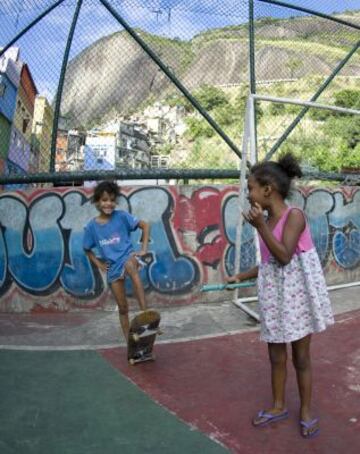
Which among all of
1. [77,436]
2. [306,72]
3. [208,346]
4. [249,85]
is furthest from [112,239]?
[306,72]

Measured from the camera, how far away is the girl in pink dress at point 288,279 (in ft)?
8.95

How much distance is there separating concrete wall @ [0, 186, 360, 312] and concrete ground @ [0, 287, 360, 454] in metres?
0.67

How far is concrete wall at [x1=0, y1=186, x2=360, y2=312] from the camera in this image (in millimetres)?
5832

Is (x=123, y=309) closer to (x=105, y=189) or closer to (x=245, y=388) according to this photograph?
(x=105, y=189)

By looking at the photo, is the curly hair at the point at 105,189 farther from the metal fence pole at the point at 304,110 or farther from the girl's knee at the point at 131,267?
the metal fence pole at the point at 304,110

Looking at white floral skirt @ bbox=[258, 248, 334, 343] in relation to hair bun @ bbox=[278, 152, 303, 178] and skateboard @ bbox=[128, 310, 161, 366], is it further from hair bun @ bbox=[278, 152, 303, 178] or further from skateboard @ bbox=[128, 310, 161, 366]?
skateboard @ bbox=[128, 310, 161, 366]

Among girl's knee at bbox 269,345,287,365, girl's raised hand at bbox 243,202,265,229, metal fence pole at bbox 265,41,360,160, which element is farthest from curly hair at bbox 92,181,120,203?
metal fence pole at bbox 265,41,360,160

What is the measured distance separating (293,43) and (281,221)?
584cm

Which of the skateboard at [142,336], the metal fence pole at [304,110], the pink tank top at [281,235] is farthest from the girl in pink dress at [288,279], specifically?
the metal fence pole at [304,110]

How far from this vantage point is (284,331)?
2754mm

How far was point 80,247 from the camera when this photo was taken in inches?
229

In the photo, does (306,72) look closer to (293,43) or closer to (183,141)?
(293,43)

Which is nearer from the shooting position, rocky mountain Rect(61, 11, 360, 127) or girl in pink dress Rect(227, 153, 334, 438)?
girl in pink dress Rect(227, 153, 334, 438)

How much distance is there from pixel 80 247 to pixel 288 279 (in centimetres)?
353
